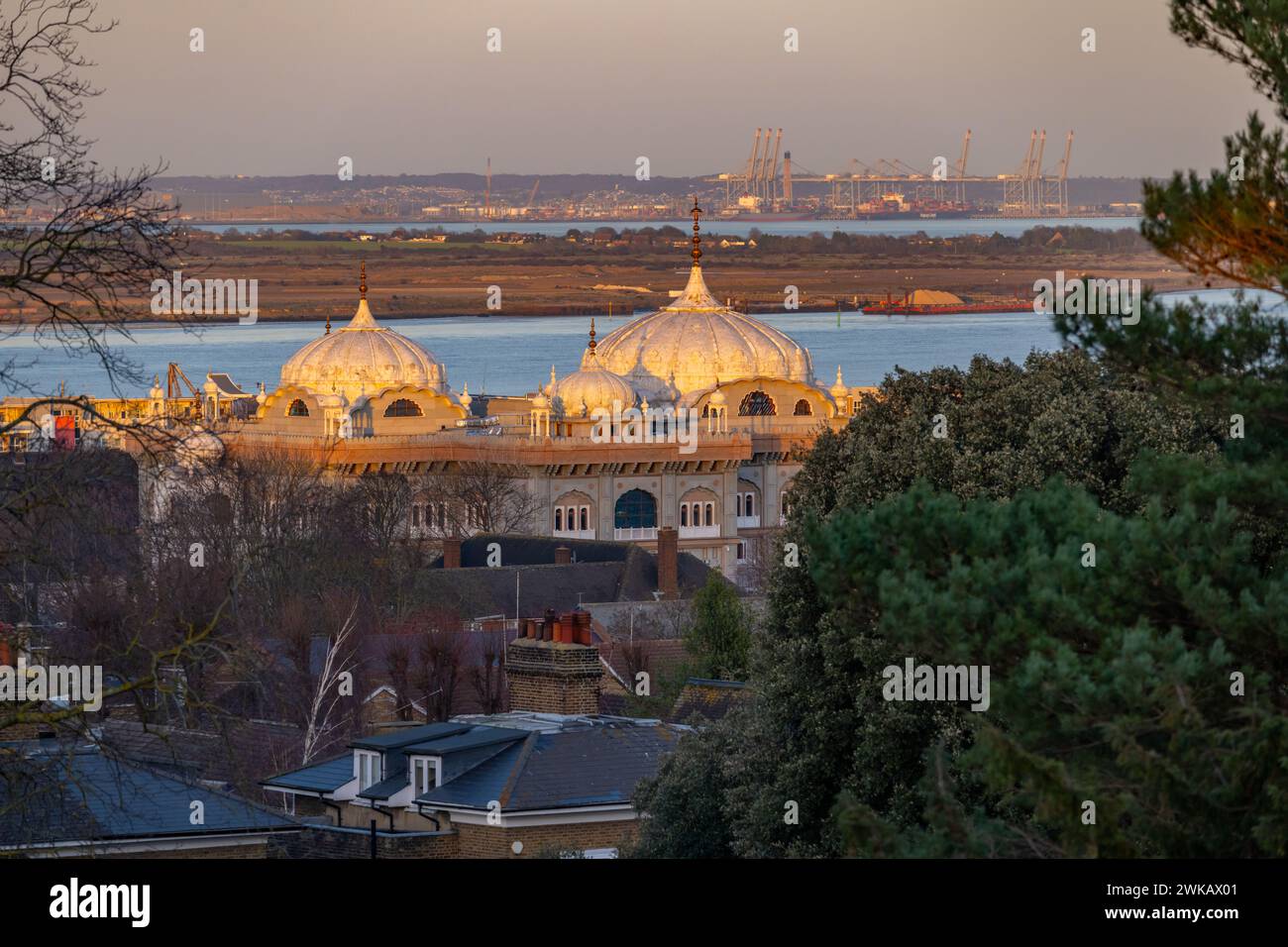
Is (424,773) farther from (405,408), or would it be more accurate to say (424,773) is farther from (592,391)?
(405,408)

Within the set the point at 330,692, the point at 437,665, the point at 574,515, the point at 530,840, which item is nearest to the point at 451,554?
the point at 574,515

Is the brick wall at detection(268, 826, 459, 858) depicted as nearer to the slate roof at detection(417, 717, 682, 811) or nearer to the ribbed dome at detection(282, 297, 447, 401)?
the slate roof at detection(417, 717, 682, 811)

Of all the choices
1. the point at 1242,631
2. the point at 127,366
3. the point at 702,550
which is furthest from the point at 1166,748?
the point at 702,550

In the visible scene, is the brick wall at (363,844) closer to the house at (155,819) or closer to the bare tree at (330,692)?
the house at (155,819)

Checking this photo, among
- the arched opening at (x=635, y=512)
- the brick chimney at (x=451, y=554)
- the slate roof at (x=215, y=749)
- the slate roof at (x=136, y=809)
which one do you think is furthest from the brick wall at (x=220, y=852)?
the arched opening at (x=635, y=512)

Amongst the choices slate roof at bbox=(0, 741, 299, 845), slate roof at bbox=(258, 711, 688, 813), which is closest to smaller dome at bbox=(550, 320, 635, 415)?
slate roof at bbox=(258, 711, 688, 813)

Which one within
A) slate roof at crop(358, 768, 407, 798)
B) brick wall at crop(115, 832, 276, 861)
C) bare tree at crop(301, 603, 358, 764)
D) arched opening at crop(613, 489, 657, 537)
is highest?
brick wall at crop(115, 832, 276, 861)
